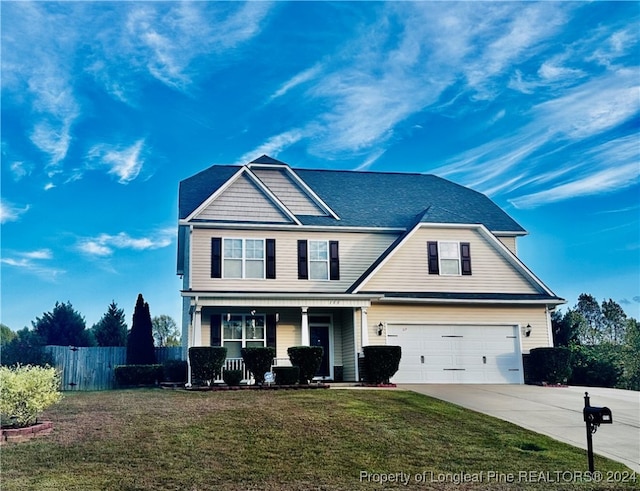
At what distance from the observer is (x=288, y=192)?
83.0ft

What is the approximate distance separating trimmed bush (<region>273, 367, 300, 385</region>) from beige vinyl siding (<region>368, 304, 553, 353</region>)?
4199mm

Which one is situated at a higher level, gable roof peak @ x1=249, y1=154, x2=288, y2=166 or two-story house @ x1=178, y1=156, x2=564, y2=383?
gable roof peak @ x1=249, y1=154, x2=288, y2=166

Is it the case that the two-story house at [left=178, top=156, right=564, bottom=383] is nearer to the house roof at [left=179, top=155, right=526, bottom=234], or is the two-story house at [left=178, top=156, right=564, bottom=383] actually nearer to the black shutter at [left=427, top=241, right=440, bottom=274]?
the black shutter at [left=427, top=241, right=440, bottom=274]

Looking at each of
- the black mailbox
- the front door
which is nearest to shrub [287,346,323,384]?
the front door

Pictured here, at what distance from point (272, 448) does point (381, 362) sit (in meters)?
9.71

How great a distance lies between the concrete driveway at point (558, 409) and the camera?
13.2 meters

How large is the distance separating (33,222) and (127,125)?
220 inches

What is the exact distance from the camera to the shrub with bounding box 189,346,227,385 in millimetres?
19734

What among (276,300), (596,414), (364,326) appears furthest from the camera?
(364,326)

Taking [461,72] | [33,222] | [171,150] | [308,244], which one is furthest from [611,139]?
[33,222]

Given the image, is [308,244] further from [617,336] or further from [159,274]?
[617,336]

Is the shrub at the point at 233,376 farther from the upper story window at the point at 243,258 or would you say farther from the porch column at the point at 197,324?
the upper story window at the point at 243,258

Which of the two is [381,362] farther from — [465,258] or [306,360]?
[465,258]

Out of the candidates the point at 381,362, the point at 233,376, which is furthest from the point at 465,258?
the point at 233,376
